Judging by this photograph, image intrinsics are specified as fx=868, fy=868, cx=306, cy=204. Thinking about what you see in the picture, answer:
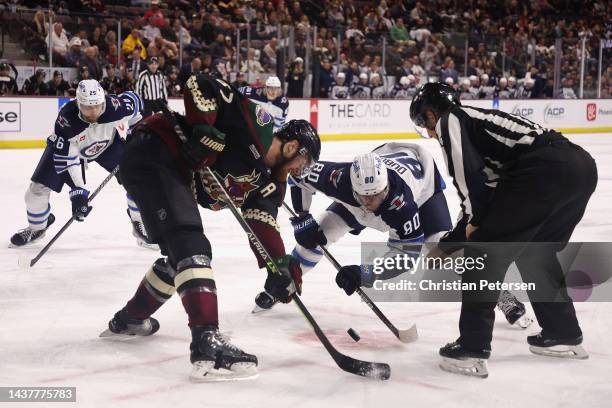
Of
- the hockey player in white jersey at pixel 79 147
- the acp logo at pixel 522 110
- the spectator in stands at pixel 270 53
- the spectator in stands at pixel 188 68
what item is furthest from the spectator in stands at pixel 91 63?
the acp logo at pixel 522 110

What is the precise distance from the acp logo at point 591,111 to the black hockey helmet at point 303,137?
14.5 meters

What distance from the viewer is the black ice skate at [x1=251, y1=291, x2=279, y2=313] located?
4043 mm

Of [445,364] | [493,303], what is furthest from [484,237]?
[445,364]

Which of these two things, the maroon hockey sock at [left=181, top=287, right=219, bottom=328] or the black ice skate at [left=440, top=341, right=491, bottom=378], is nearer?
the maroon hockey sock at [left=181, top=287, right=219, bottom=328]

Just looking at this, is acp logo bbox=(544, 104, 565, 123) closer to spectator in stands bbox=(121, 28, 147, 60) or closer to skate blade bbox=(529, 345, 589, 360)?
spectator in stands bbox=(121, 28, 147, 60)

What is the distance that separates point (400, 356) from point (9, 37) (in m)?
9.25

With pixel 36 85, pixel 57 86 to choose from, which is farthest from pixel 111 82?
pixel 36 85

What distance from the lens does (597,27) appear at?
69.4ft

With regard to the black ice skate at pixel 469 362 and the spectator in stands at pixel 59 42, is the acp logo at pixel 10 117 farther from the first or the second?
the black ice skate at pixel 469 362

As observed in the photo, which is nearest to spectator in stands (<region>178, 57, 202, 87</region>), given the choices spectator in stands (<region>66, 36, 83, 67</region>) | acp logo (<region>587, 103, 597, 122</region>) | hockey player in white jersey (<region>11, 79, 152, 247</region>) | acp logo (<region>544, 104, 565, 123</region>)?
spectator in stands (<region>66, 36, 83, 67</region>)

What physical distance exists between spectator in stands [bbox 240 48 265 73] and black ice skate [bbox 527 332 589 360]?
10.3 m

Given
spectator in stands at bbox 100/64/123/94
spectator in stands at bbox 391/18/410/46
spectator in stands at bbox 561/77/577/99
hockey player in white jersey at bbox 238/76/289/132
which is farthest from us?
spectator in stands at bbox 561/77/577/99

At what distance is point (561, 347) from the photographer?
3.34m

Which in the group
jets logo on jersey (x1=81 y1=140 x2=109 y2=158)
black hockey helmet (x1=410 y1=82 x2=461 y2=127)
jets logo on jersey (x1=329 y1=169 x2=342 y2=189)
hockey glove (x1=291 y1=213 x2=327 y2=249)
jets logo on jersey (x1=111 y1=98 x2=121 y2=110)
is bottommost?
hockey glove (x1=291 y1=213 x2=327 y2=249)
